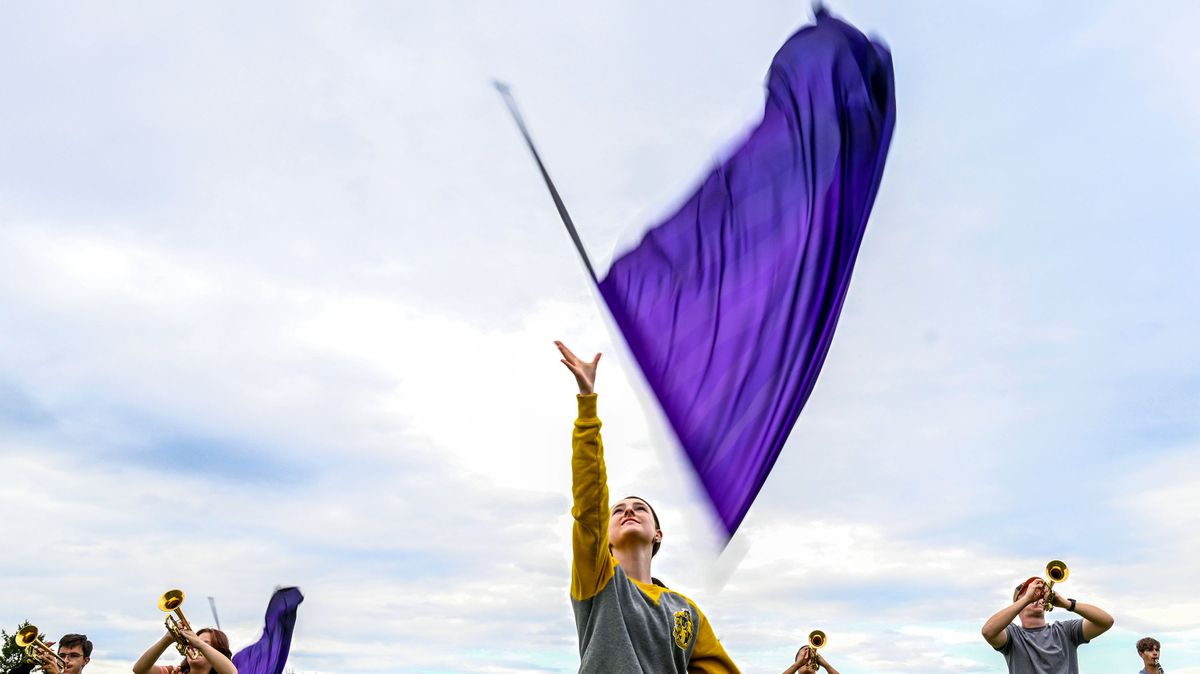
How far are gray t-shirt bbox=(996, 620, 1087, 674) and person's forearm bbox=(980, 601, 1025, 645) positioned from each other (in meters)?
0.19

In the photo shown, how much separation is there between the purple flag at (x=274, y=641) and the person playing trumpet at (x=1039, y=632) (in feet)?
27.6

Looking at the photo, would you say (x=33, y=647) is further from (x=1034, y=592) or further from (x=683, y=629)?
(x=1034, y=592)

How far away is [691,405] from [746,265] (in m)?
1.07

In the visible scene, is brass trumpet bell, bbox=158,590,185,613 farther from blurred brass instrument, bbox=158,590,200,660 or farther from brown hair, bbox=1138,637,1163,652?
brown hair, bbox=1138,637,1163,652

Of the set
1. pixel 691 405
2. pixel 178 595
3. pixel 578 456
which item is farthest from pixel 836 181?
pixel 178 595

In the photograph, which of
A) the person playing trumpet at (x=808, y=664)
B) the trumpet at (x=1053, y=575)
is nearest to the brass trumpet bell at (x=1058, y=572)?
the trumpet at (x=1053, y=575)

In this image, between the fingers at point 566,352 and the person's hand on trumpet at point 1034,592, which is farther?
the person's hand on trumpet at point 1034,592

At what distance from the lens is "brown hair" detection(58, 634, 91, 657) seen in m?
10.1

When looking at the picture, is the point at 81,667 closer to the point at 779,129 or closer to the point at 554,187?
the point at 554,187

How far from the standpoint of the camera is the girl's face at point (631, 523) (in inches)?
209

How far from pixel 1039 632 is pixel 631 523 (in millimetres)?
6342

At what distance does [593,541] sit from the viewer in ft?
14.8

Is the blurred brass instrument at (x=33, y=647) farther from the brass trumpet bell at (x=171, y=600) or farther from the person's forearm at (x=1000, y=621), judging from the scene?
the person's forearm at (x=1000, y=621)

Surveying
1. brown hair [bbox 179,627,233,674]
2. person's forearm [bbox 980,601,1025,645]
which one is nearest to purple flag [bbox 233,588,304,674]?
brown hair [bbox 179,627,233,674]
